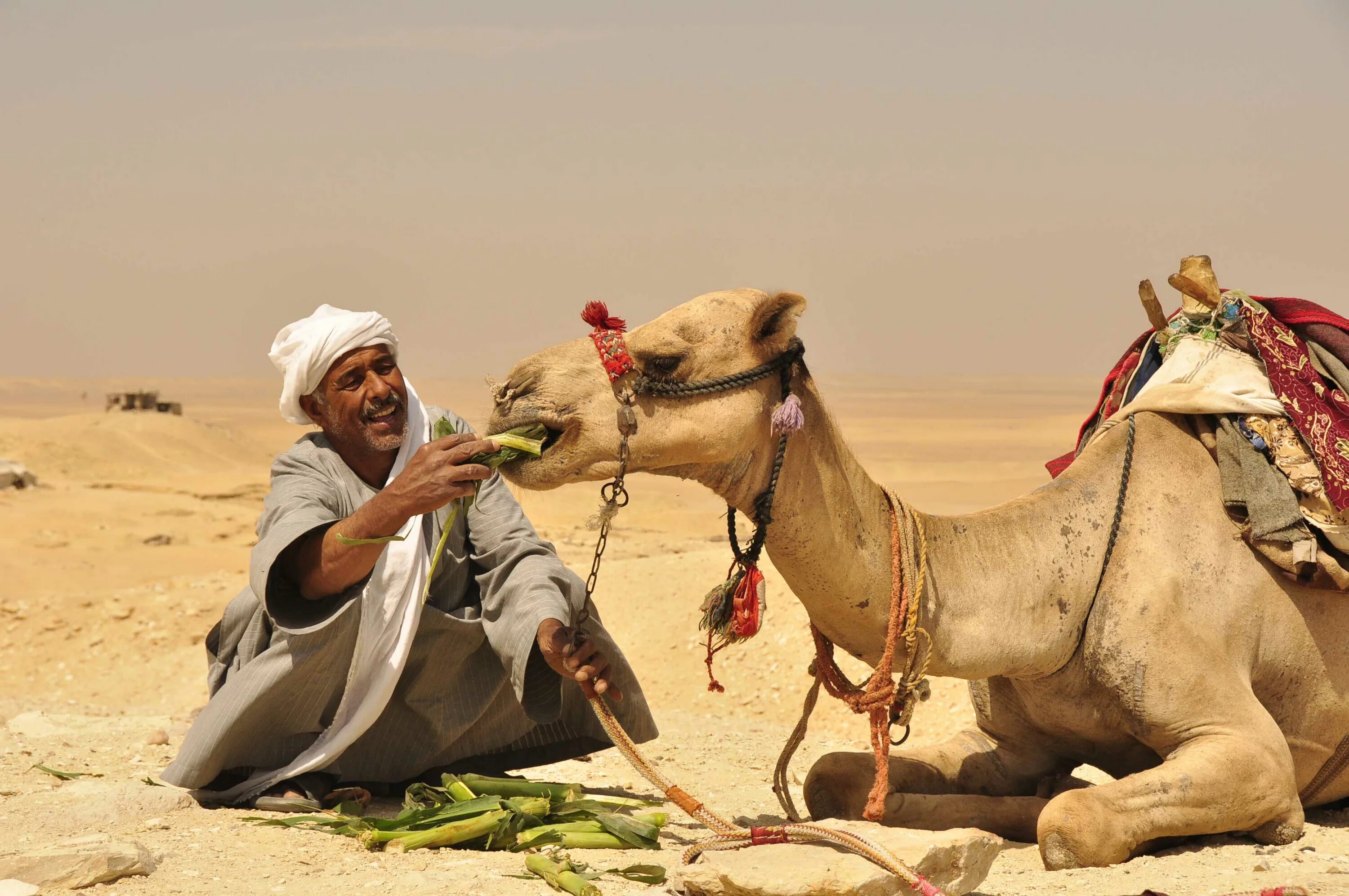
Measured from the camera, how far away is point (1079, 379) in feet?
236

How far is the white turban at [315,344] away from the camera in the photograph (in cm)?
475

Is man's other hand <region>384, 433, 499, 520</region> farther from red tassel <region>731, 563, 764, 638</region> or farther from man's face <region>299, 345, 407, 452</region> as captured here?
man's face <region>299, 345, 407, 452</region>

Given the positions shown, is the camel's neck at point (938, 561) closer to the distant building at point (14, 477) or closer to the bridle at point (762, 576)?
the bridle at point (762, 576)

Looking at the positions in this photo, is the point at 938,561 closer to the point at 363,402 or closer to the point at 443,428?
the point at 443,428

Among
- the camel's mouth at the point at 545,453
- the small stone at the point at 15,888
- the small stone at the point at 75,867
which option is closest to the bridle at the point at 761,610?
the camel's mouth at the point at 545,453

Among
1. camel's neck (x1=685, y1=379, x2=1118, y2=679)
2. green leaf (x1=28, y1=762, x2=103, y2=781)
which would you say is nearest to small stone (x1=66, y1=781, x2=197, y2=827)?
green leaf (x1=28, y1=762, x2=103, y2=781)

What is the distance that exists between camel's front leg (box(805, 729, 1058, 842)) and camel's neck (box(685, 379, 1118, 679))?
0.52 meters

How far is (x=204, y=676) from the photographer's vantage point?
9.57m

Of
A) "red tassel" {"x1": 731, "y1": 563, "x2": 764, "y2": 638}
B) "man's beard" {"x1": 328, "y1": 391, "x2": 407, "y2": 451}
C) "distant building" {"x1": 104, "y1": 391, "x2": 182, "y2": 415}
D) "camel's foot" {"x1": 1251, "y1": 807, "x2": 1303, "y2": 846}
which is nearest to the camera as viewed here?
"red tassel" {"x1": 731, "y1": 563, "x2": 764, "y2": 638}

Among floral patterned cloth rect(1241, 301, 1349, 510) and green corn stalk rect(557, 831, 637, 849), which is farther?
floral patterned cloth rect(1241, 301, 1349, 510)

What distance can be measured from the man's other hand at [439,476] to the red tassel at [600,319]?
454mm

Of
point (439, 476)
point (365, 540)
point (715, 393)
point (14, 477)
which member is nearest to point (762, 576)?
point (715, 393)

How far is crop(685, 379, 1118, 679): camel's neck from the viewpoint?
12.9 feet

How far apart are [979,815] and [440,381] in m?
73.7
